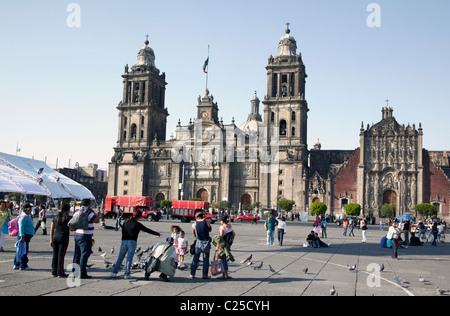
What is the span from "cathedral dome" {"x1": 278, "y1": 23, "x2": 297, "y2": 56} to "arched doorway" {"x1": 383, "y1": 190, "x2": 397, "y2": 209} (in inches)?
1017

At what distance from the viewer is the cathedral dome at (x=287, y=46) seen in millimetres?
72312

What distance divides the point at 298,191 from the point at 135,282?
58059 millimetres

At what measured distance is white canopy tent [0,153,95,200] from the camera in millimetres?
35156

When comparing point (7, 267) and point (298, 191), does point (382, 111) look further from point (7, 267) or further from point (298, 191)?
point (7, 267)

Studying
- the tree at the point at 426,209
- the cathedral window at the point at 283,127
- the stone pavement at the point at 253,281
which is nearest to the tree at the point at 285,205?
the cathedral window at the point at 283,127

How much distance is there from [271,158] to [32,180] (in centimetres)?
3880

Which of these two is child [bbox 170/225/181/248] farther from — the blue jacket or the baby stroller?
the blue jacket

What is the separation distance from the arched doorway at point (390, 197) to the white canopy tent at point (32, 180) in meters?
41.1

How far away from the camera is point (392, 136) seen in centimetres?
6456

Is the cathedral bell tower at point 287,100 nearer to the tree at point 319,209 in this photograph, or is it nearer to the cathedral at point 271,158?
the cathedral at point 271,158

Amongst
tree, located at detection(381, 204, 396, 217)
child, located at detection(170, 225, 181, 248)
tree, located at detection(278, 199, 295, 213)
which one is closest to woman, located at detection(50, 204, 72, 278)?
child, located at detection(170, 225, 181, 248)

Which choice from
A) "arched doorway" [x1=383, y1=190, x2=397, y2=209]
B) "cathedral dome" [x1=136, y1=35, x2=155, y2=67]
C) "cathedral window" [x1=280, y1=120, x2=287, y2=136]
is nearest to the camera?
"arched doorway" [x1=383, y1=190, x2=397, y2=209]
